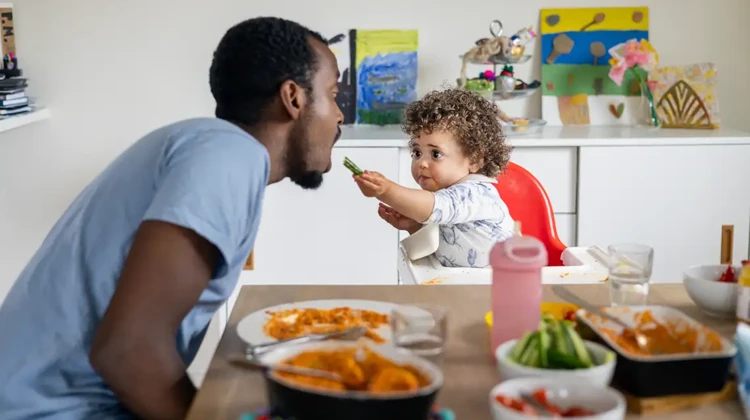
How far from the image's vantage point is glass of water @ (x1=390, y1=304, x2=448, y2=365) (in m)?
1.26

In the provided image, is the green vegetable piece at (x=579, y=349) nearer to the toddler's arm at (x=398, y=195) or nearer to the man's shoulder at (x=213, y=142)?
the man's shoulder at (x=213, y=142)

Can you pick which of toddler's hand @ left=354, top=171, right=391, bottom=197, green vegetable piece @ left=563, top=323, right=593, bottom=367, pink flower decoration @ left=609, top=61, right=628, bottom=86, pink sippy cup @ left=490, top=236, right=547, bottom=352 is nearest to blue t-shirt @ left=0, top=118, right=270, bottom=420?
pink sippy cup @ left=490, top=236, right=547, bottom=352

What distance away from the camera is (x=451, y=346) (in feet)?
4.41

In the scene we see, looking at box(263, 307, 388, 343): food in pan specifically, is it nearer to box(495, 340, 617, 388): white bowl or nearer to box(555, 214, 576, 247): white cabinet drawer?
box(495, 340, 617, 388): white bowl

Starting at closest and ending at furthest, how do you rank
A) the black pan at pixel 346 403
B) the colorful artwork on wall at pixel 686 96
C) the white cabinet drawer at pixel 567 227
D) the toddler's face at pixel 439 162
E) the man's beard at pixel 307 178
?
the black pan at pixel 346 403 → the man's beard at pixel 307 178 → the toddler's face at pixel 439 162 → the white cabinet drawer at pixel 567 227 → the colorful artwork on wall at pixel 686 96

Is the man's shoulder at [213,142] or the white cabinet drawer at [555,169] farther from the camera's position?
the white cabinet drawer at [555,169]

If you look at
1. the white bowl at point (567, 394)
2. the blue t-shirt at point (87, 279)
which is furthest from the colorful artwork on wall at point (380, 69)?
the white bowl at point (567, 394)

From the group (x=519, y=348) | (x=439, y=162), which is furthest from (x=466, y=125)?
(x=519, y=348)

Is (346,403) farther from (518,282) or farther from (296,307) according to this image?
(296,307)

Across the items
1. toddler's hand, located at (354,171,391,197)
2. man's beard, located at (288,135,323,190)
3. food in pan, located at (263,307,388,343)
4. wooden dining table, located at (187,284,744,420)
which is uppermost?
man's beard, located at (288,135,323,190)

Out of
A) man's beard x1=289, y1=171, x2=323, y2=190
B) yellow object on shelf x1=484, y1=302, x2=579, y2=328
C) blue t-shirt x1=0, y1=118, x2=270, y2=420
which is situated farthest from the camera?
man's beard x1=289, y1=171, x2=323, y2=190

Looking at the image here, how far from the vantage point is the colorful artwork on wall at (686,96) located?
3355 millimetres

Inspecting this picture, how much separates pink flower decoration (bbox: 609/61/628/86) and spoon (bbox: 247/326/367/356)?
2.38m

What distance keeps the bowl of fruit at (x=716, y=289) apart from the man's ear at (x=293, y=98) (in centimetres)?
66
